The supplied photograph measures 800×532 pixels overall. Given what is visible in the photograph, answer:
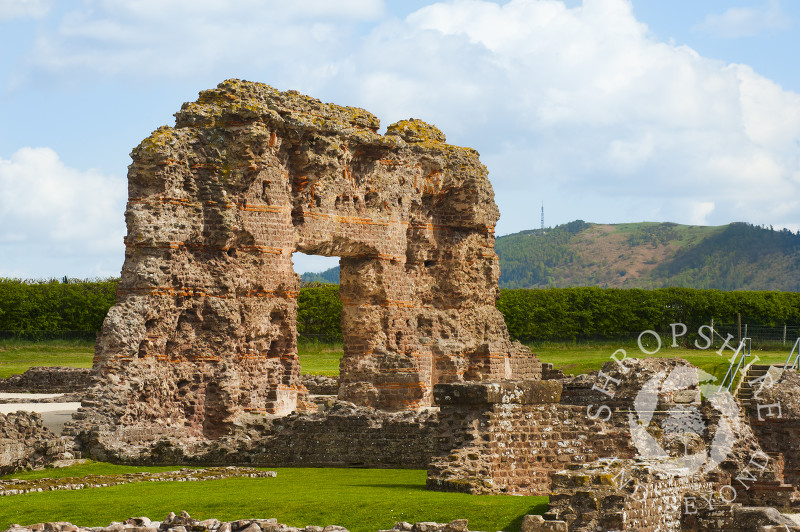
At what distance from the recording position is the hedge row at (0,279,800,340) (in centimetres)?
4619

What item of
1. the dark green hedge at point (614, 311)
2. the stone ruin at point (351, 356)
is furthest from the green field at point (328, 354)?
the stone ruin at point (351, 356)

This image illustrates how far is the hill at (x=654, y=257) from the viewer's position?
128 metres

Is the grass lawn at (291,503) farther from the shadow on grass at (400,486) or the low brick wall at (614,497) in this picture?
the low brick wall at (614,497)

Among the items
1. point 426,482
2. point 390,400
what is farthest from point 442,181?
point 426,482

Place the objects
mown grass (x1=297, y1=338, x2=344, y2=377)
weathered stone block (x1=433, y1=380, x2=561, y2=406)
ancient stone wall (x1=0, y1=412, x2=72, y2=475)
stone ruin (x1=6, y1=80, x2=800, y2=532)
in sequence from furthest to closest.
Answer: mown grass (x1=297, y1=338, x2=344, y2=377) → ancient stone wall (x1=0, y1=412, x2=72, y2=475) → stone ruin (x1=6, y1=80, x2=800, y2=532) → weathered stone block (x1=433, y1=380, x2=561, y2=406)

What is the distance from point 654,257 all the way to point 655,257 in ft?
0.60

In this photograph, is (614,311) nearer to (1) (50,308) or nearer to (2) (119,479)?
(1) (50,308)

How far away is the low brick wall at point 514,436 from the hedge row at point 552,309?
1141 inches

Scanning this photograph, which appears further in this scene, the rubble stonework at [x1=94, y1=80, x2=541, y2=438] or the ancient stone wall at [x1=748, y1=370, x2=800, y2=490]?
the ancient stone wall at [x1=748, y1=370, x2=800, y2=490]

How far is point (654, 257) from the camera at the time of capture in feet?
463

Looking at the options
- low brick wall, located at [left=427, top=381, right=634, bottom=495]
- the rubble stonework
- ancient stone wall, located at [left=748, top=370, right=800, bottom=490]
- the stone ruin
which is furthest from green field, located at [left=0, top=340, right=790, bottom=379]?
low brick wall, located at [left=427, top=381, right=634, bottom=495]

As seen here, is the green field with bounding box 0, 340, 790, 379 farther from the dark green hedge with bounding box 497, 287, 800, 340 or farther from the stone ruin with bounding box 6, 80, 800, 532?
the stone ruin with bounding box 6, 80, 800, 532

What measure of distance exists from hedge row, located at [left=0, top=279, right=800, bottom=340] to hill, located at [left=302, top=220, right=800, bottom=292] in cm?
7563

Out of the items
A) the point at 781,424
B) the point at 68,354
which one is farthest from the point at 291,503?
the point at 68,354
